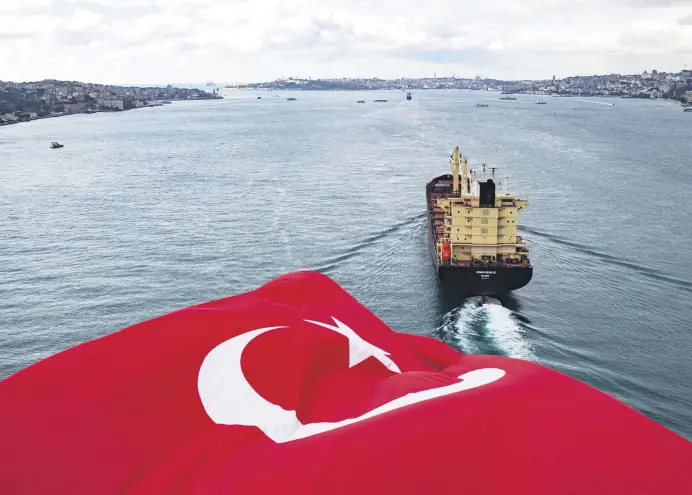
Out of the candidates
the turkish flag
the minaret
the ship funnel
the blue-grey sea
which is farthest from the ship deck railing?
the turkish flag

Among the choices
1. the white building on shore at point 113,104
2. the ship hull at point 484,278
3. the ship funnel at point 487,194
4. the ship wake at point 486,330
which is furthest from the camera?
the white building on shore at point 113,104

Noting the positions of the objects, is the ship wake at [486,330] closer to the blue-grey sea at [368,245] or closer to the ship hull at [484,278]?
the blue-grey sea at [368,245]

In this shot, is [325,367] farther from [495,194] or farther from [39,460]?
[495,194]

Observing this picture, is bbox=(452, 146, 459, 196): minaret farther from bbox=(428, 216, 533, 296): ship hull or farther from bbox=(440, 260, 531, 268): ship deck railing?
bbox=(428, 216, 533, 296): ship hull

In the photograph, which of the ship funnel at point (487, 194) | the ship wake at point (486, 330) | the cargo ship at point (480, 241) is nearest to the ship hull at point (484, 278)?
the cargo ship at point (480, 241)

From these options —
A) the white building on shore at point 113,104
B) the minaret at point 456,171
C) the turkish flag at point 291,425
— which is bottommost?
the minaret at point 456,171

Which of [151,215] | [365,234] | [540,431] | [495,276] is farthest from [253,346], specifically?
[151,215]
